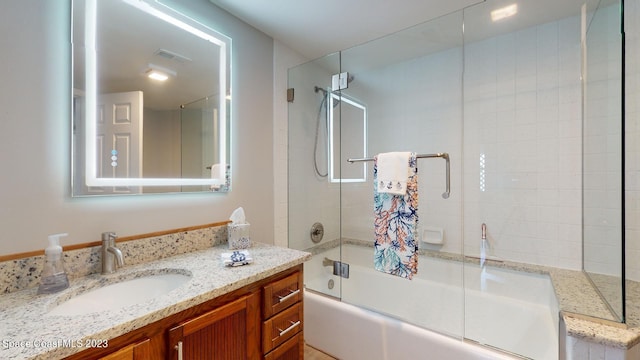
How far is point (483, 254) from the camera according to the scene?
83.7 inches

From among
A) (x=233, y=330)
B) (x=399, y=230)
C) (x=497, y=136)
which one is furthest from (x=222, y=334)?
(x=497, y=136)

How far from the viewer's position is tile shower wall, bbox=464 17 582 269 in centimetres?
189

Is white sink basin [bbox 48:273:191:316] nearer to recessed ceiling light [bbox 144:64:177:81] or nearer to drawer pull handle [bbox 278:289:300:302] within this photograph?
drawer pull handle [bbox 278:289:300:302]

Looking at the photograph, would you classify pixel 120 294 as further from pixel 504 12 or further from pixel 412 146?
pixel 504 12

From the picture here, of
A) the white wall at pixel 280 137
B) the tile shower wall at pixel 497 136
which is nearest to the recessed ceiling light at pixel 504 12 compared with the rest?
the tile shower wall at pixel 497 136

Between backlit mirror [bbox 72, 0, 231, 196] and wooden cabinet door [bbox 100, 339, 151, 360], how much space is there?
0.72 m

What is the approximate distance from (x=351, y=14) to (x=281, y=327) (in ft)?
6.21

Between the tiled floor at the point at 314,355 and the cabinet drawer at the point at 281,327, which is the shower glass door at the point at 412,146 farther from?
the cabinet drawer at the point at 281,327

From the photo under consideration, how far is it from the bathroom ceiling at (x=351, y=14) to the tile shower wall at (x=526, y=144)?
0.19 metres

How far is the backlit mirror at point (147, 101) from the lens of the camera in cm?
118

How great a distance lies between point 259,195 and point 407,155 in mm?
1065

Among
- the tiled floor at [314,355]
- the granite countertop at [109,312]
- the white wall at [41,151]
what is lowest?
the tiled floor at [314,355]

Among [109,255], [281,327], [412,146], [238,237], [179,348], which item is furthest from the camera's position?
[412,146]

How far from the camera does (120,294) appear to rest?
114 centimetres
